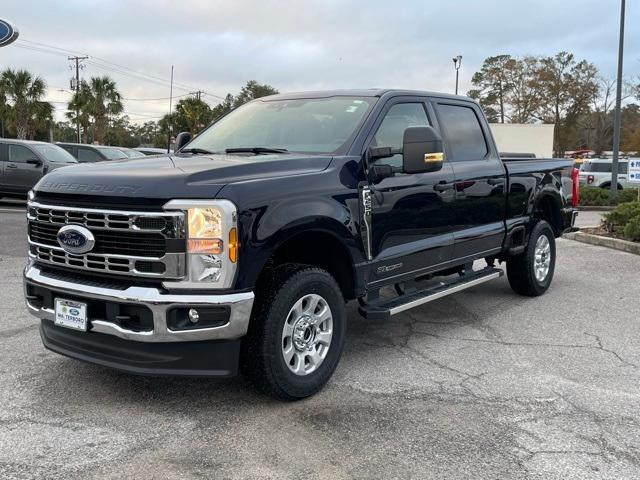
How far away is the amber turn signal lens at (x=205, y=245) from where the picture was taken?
3314 mm

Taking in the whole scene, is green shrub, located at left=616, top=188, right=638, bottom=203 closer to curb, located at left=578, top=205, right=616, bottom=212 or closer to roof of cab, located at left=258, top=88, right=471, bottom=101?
curb, located at left=578, top=205, right=616, bottom=212

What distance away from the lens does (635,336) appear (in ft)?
17.7

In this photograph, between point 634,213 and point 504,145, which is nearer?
point 634,213

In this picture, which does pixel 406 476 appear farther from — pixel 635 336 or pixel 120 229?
pixel 635 336

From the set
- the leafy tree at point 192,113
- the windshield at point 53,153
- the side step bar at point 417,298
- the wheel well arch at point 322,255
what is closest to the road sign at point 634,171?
the side step bar at point 417,298

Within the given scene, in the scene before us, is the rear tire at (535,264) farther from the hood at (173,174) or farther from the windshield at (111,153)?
the windshield at (111,153)

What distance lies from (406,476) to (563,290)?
194 inches

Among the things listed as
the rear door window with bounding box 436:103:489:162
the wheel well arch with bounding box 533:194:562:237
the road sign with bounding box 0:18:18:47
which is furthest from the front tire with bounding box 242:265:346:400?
the road sign with bounding box 0:18:18:47

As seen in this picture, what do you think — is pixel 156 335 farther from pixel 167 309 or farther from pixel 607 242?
pixel 607 242

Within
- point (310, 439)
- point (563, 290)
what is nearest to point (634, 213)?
point (563, 290)

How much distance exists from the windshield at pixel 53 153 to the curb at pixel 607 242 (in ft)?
38.7

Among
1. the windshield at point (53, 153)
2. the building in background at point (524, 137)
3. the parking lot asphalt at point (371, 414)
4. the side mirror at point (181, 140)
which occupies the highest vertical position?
the building in background at point (524, 137)

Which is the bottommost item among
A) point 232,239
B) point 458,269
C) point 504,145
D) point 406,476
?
point 406,476

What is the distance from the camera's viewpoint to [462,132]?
5719mm
